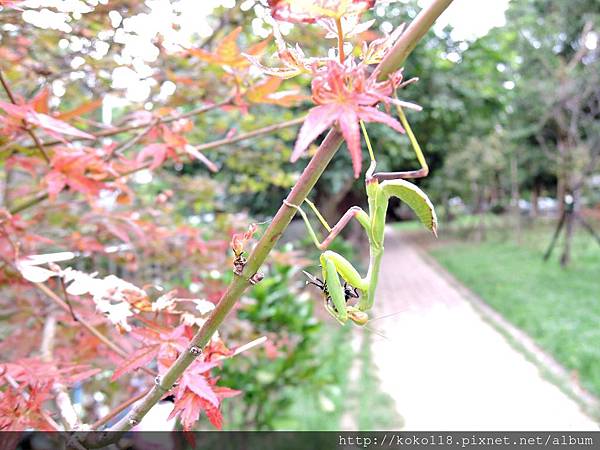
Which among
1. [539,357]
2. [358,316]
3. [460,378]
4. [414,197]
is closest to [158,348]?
[358,316]

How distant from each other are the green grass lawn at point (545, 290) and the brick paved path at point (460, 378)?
11.8 inches

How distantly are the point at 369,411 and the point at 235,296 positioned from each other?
2.72 meters

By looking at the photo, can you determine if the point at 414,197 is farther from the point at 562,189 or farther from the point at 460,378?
the point at 562,189

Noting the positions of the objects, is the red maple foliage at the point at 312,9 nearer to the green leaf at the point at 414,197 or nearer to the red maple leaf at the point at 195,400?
the green leaf at the point at 414,197

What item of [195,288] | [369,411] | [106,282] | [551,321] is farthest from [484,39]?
[106,282]

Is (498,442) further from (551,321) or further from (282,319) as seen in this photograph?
(551,321)

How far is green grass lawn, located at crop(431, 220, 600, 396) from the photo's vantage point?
372 centimetres

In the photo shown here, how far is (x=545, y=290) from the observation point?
5.54 metres

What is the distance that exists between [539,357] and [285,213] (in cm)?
→ 400

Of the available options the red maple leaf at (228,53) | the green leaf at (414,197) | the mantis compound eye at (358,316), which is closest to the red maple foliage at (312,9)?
the green leaf at (414,197)

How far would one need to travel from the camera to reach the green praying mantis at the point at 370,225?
46 cm

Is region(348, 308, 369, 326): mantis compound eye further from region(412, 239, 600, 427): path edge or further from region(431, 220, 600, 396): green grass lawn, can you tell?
region(431, 220, 600, 396): green grass lawn

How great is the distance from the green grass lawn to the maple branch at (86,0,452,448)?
10.9ft

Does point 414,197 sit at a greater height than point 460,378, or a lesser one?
greater
